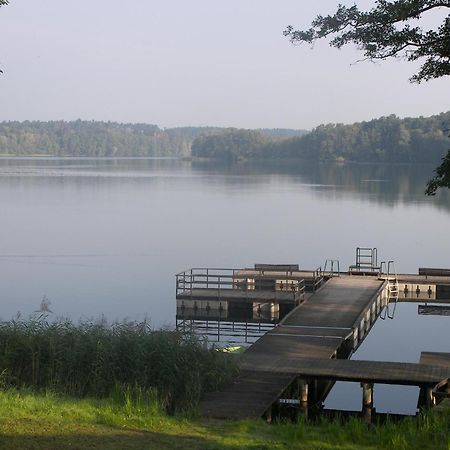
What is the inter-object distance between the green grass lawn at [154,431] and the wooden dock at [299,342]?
1.21 meters

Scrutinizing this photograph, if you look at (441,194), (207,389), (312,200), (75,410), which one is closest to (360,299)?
(207,389)

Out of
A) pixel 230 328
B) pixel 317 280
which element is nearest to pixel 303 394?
pixel 230 328

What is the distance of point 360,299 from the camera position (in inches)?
872

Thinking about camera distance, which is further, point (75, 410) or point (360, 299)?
point (360, 299)

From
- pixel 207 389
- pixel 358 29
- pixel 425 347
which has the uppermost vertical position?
pixel 358 29

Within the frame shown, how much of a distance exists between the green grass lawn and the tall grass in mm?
1016

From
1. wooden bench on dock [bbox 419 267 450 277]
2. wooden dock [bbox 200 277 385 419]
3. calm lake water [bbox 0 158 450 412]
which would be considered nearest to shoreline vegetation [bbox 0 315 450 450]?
wooden dock [bbox 200 277 385 419]

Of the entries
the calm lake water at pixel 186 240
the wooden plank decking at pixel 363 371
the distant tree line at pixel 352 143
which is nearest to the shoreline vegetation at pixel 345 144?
the distant tree line at pixel 352 143

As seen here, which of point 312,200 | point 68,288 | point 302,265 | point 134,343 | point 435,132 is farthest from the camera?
point 435,132

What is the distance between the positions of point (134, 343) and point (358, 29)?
5271mm

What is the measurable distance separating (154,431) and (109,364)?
8.64 feet

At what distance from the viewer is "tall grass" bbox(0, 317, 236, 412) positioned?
10777 millimetres

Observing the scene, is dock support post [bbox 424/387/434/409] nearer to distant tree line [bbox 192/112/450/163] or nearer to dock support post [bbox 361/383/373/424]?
dock support post [bbox 361/383/373/424]

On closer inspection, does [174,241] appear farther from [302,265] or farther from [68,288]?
[68,288]
